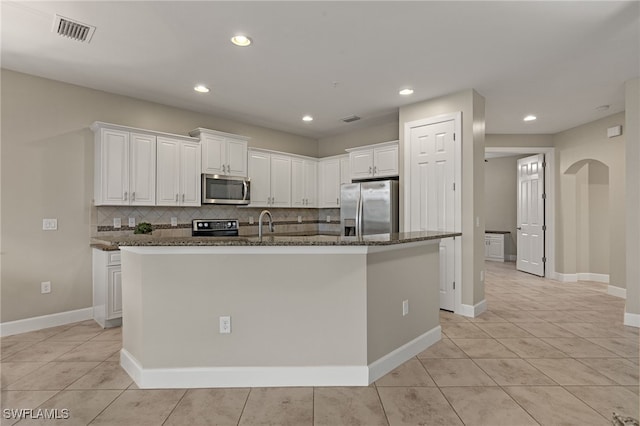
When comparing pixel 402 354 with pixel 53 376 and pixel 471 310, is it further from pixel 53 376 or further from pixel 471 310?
pixel 53 376

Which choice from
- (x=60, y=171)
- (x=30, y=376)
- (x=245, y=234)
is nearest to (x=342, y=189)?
A: (x=245, y=234)

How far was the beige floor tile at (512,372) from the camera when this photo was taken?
7.94 ft

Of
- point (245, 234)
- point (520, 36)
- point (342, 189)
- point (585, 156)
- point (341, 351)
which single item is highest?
point (520, 36)

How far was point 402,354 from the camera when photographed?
272 cm

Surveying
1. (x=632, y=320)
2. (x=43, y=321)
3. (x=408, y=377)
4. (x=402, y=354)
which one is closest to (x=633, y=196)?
(x=632, y=320)

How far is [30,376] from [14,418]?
0.64 m

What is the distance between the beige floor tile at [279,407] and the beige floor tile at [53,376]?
1.43m

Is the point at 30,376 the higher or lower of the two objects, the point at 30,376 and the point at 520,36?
the lower

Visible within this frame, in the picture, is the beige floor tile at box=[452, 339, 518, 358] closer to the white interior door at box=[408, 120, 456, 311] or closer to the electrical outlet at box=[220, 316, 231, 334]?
the white interior door at box=[408, 120, 456, 311]

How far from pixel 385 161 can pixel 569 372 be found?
10.9 feet

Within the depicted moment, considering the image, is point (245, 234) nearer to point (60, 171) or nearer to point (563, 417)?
point (60, 171)

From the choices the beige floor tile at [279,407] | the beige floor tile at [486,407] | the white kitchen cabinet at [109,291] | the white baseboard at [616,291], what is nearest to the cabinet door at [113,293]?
the white kitchen cabinet at [109,291]

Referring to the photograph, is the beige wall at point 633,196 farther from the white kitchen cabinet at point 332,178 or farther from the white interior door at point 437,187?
the white kitchen cabinet at point 332,178

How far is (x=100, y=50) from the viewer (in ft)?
10.0
